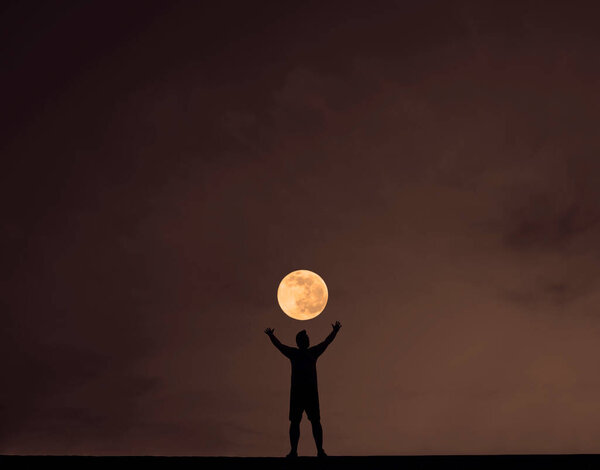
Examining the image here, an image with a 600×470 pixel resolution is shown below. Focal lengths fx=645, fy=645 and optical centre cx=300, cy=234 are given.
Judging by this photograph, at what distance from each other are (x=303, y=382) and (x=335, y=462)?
8.46ft

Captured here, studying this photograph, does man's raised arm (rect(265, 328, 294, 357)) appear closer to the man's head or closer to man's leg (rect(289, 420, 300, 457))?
the man's head

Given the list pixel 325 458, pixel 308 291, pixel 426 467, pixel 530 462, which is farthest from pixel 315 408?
pixel 308 291

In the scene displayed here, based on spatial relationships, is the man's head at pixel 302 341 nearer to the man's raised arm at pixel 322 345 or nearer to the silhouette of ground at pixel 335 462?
the man's raised arm at pixel 322 345

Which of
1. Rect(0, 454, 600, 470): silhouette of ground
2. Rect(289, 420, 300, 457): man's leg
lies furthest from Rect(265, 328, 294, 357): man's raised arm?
Rect(0, 454, 600, 470): silhouette of ground

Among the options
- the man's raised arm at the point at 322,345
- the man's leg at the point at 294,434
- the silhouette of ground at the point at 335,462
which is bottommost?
the silhouette of ground at the point at 335,462

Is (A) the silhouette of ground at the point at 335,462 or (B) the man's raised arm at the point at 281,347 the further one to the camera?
(B) the man's raised arm at the point at 281,347

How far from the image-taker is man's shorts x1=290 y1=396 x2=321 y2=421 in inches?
419

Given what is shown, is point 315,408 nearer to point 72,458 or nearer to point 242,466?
point 242,466

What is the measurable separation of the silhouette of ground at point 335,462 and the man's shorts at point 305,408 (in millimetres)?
2344

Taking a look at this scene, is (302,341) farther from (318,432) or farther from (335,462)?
(335,462)

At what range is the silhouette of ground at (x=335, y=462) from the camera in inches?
318

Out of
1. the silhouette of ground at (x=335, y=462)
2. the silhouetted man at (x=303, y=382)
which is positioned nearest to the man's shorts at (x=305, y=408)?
the silhouetted man at (x=303, y=382)

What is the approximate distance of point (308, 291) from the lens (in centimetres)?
1502

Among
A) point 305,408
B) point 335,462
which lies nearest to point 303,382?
point 305,408
